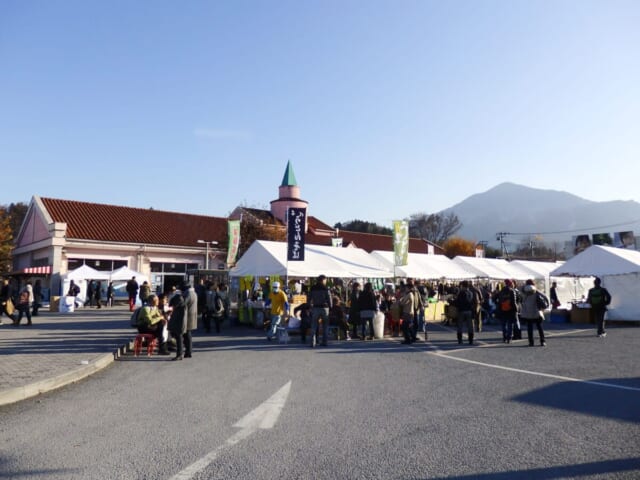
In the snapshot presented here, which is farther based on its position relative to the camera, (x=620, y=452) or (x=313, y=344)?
(x=313, y=344)

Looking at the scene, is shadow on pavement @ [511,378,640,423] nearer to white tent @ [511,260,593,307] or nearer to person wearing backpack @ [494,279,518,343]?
person wearing backpack @ [494,279,518,343]

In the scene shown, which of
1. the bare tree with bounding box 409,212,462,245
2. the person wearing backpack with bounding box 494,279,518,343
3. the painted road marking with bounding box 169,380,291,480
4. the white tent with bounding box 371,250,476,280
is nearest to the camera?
the painted road marking with bounding box 169,380,291,480

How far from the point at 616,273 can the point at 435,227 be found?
56.4 metres

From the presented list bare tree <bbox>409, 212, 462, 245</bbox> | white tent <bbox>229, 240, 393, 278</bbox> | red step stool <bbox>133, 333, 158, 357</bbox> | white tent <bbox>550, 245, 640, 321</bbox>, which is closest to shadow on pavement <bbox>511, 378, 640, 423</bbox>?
red step stool <bbox>133, 333, 158, 357</bbox>

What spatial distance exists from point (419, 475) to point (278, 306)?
31.2 feet

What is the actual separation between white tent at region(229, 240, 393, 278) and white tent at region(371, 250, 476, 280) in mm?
1532

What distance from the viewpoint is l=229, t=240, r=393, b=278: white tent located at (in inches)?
691

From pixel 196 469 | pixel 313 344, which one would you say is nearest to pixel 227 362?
pixel 313 344

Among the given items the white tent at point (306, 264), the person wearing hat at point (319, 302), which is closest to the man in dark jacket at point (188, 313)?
the person wearing hat at point (319, 302)

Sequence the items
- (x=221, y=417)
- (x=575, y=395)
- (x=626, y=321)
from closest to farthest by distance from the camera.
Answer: (x=221, y=417) < (x=575, y=395) < (x=626, y=321)

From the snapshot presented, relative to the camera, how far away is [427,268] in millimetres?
24250

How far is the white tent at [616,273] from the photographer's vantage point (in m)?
20.3

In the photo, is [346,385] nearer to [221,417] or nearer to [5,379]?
[221,417]

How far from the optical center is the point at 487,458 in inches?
164
